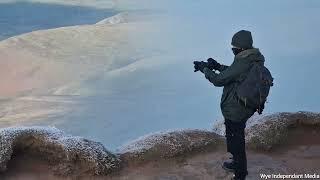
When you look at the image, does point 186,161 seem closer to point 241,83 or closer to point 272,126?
point 272,126

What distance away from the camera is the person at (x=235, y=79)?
3.69 meters

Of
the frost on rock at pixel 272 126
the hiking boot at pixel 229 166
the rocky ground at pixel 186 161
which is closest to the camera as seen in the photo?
the hiking boot at pixel 229 166

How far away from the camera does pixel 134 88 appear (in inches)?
482

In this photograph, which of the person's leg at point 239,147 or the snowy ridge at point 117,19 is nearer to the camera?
the person's leg at point 239,147

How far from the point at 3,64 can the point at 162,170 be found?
398 inches

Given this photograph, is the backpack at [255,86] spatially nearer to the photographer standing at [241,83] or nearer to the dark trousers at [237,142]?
the photographer standing at [241,83]

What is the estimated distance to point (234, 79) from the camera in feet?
12.1

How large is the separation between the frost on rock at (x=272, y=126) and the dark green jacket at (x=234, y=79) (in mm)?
1335

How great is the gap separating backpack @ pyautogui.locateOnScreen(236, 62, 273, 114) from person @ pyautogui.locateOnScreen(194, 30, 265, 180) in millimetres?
33

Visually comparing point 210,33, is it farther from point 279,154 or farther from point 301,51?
point 279,154

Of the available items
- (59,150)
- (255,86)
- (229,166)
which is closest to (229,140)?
(229,166)

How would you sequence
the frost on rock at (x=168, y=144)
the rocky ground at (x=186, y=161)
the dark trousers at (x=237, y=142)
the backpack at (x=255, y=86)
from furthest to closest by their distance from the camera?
1. the frost on rock at (x=168, y=144)
2. the rocky ground at (x=186, y=161)
3. the dark trousers at (x=237, y=142)
4. the backpack at (x=255, y=86)

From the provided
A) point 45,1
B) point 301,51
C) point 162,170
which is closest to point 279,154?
point 162,170

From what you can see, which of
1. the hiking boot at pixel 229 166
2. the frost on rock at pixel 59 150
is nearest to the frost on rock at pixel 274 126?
the hiking boot at pixel 229 166
